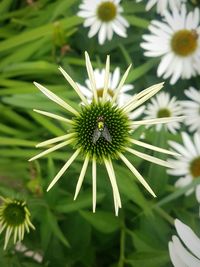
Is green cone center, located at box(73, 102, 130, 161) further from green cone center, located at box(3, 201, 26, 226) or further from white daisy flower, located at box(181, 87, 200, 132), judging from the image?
white daisy flower, located at box(181, 87, 200, 132)

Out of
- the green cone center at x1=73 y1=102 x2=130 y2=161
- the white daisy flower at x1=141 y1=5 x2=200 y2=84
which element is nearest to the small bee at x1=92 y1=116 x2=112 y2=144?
the green cone center at x1=73 y1=102 x2=130 y2=161

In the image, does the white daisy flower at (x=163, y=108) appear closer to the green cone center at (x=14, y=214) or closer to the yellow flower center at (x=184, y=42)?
the yellow flower center at (x=184, y=42)

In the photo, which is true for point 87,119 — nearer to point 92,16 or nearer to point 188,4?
point 92,16

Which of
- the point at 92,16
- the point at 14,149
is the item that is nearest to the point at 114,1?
A: the point at 92,16

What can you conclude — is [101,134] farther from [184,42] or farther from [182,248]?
[184,42]

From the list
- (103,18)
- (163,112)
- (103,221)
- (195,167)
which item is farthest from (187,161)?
(103,18)

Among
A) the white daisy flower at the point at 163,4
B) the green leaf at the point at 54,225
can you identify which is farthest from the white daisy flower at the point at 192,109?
the green leaf at the point at 54,225
